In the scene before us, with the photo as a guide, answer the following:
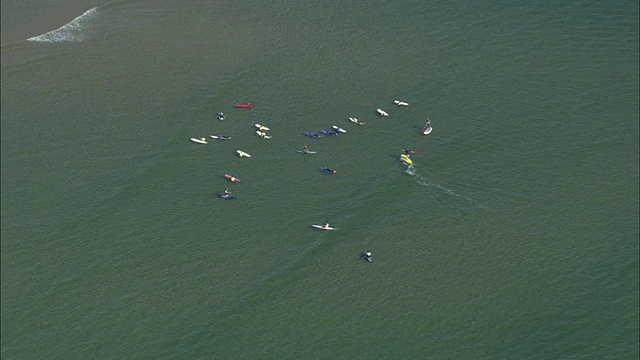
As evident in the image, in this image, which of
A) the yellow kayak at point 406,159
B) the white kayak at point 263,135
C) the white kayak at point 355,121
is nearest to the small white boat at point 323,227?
the yellow kayak at point 406,159

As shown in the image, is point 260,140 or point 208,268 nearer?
point 208,268

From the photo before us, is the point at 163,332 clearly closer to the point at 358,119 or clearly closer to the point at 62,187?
the point at 62,187

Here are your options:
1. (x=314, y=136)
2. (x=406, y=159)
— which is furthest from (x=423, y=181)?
(x=314, y=136)

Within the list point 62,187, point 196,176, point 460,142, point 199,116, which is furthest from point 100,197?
point 460,142

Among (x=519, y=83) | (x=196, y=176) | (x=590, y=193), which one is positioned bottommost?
(x=196, y=176)

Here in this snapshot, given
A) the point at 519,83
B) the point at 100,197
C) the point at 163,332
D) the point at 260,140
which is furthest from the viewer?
the point at 519,83

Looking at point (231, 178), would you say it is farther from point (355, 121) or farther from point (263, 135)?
point (355, 121)
